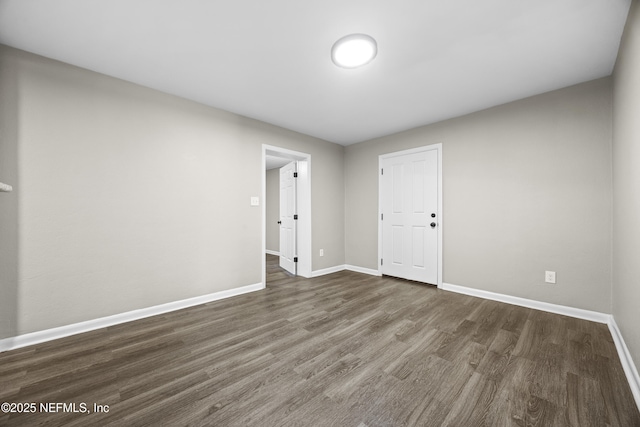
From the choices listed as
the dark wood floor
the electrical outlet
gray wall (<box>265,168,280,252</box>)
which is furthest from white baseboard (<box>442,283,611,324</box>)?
gray wall (<box>265,168,280,252</box>)

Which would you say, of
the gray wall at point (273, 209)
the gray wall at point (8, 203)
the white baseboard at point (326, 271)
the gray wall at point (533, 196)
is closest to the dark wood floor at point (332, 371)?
the gray wall at point (8, 203)

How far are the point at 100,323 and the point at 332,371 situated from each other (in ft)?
7.44

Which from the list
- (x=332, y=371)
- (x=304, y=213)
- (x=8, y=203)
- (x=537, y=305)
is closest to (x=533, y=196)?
(x=537, y=305)

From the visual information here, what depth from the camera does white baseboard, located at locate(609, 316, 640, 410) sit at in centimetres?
143

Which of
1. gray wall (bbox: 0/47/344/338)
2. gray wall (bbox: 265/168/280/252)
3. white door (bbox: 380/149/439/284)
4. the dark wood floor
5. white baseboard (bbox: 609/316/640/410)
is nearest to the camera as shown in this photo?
the dark wood floor

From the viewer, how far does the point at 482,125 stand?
3174mm

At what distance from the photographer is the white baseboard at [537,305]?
243cm

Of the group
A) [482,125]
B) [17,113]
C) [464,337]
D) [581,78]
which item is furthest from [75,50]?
[581,78]

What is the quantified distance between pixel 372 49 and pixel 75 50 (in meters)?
2.48

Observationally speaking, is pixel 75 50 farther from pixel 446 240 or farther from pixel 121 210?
pixel 446 240

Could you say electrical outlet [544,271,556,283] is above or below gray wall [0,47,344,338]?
below

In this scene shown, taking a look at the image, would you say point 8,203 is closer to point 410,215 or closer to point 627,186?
point 410,215

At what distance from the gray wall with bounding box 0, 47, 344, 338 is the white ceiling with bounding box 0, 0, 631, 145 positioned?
0.29m

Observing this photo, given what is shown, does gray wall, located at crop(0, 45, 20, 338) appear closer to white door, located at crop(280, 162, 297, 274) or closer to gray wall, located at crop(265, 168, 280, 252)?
white door, located at crop(280, 162, 297, 274)
